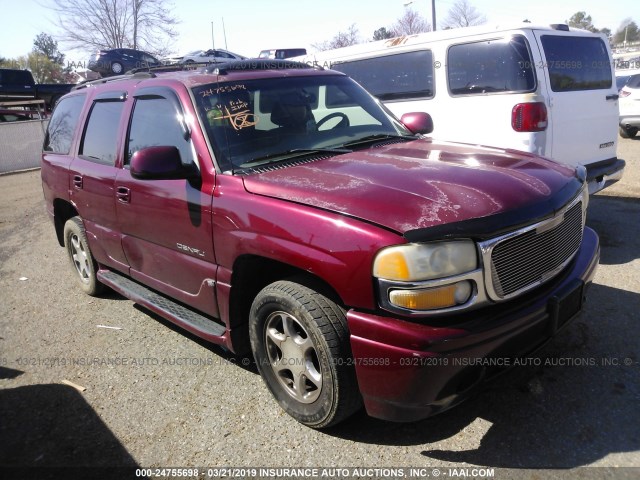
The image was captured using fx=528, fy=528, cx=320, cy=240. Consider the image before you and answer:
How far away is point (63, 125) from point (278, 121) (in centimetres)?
280

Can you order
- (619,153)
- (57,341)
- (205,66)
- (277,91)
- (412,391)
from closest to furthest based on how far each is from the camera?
1. (412,391)
2. (277,91)
3. (205,66)
4. (57,341)
5. (619,153)

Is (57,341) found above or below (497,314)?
below

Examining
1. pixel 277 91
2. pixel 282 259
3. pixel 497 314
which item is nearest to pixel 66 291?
pixel 277 91

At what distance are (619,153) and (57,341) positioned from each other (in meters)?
11.2

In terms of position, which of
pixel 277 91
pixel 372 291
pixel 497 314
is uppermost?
pixel 277 91

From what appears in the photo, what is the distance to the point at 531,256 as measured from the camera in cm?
252

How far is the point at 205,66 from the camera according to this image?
3.88 m

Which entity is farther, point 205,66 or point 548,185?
point 205,66

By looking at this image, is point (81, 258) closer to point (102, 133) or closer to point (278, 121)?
point (102, 133)

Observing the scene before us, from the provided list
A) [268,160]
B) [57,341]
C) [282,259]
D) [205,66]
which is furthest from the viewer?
[57,341]

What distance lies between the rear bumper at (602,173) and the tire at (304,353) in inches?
167

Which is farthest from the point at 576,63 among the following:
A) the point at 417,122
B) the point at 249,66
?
the point at 249,66

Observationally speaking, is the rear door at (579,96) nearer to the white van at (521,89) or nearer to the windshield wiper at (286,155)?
the white van at (521,89)

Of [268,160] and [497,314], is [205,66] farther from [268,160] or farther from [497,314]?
[497,314]
